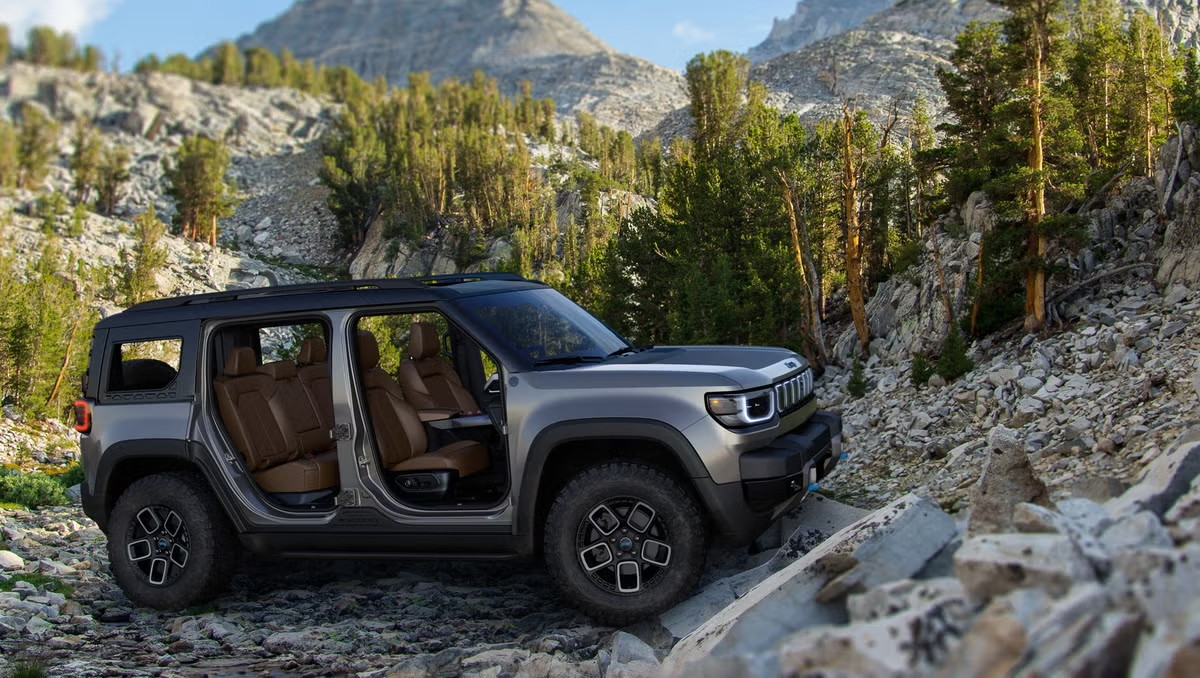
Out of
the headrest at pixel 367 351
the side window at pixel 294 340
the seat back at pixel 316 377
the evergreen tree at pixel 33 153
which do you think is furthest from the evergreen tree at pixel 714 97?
the evergreen tree at pixel 33 153

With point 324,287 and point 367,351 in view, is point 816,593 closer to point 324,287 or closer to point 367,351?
point 367,351

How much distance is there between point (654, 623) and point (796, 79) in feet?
143

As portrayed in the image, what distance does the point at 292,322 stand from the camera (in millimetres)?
6172

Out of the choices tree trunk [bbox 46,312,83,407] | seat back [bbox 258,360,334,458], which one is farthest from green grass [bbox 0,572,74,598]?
tree trunk [bbox 46,312,83,407]

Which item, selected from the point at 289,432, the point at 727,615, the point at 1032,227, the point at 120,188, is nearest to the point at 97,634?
the point at 289,432

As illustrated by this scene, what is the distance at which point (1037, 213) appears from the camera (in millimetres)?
12398

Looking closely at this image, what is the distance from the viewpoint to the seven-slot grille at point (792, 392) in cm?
531

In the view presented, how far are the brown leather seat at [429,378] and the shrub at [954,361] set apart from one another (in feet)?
25.6

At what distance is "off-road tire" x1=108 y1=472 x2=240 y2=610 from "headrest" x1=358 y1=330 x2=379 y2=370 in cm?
149

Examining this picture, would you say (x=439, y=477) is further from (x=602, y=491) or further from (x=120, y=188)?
(x=120, y=188)

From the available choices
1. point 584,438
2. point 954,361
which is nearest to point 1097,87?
point 954,361

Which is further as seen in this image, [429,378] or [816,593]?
[429,378]

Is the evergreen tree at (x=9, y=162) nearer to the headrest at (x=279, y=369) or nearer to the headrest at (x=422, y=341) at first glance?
the headrest at (x=279, y=369)

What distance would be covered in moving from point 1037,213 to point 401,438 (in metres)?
10.4
